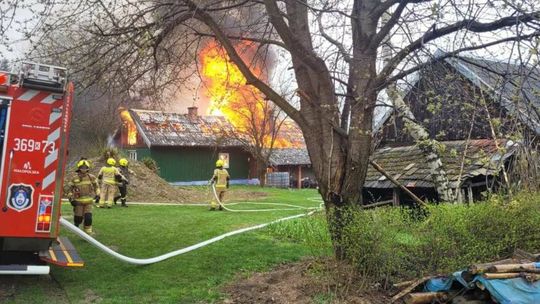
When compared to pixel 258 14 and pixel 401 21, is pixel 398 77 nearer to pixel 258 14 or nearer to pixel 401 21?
pixel 401 21

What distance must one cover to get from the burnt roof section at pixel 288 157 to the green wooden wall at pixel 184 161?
4.11 metres

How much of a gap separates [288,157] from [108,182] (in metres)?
25.8

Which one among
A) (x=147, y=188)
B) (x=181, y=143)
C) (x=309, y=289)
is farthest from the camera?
(x=181, y=143)

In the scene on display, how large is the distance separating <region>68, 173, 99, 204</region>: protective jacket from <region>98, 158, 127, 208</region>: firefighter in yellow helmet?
5.52 metres

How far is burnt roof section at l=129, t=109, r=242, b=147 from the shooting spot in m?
32.7

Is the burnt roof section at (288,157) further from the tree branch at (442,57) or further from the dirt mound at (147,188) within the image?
the tree branch at (442,57)

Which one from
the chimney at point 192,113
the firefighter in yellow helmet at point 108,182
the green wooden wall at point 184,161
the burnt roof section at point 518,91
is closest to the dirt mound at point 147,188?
the firefighter in yellow helmet at point 108,182

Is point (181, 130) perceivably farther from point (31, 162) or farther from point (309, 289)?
point (309, 289)

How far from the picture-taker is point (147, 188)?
19.5 meters

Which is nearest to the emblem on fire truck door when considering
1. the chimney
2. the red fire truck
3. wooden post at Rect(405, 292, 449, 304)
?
the red fire truck

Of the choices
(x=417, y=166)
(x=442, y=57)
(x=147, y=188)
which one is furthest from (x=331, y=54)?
(x=147, y=188)

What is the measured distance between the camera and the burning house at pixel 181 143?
108ft

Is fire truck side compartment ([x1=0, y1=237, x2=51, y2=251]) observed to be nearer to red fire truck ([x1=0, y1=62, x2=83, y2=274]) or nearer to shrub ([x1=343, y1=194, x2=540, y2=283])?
red fire truck ([x1=0, y1=62, x2=83, y2=274])

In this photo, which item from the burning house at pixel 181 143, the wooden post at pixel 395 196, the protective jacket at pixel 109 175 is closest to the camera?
the wooden post at pixel 395 196
